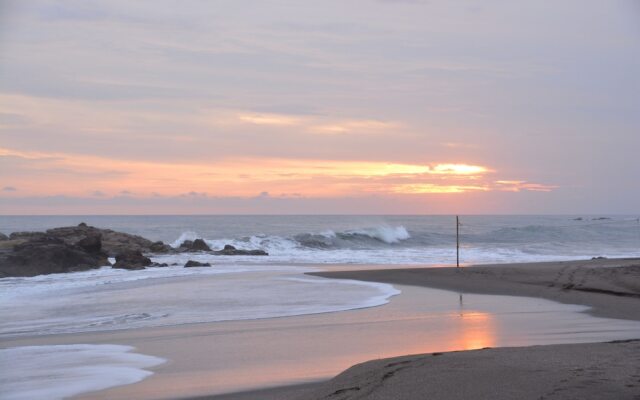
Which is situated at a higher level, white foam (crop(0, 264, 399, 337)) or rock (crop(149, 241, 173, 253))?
rock (crop(149, 241, 173, 253))

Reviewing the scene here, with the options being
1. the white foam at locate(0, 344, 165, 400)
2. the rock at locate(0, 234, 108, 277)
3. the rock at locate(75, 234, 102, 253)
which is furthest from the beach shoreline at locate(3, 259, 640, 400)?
the rock at locate(75, 234, 102, 253)

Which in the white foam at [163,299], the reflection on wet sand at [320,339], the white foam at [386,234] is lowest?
the white foam at [163,299]

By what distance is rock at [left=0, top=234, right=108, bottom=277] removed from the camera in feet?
76.6

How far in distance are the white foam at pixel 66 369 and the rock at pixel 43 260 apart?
49.7 feet

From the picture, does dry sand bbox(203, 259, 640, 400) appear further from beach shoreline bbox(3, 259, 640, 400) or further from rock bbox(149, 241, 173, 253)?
rock bbox(149, 241, 173, 253)

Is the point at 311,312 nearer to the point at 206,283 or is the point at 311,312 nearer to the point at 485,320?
the point at 485,320

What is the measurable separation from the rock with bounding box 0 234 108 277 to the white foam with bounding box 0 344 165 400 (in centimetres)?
1516

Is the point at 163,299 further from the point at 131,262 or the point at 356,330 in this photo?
the point at 131,262

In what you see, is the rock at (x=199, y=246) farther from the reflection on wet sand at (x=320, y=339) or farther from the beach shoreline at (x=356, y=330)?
the reflection on wet sand at (x=320, y=339)

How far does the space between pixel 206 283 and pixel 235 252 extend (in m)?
15.8

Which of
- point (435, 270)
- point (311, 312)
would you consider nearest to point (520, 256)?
point (435, 270)

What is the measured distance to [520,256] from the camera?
33094 millimetres

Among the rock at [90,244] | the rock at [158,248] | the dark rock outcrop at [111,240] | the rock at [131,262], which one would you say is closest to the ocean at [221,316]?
the rock at [131,262]

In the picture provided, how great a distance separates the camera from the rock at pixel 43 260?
76.6ft
